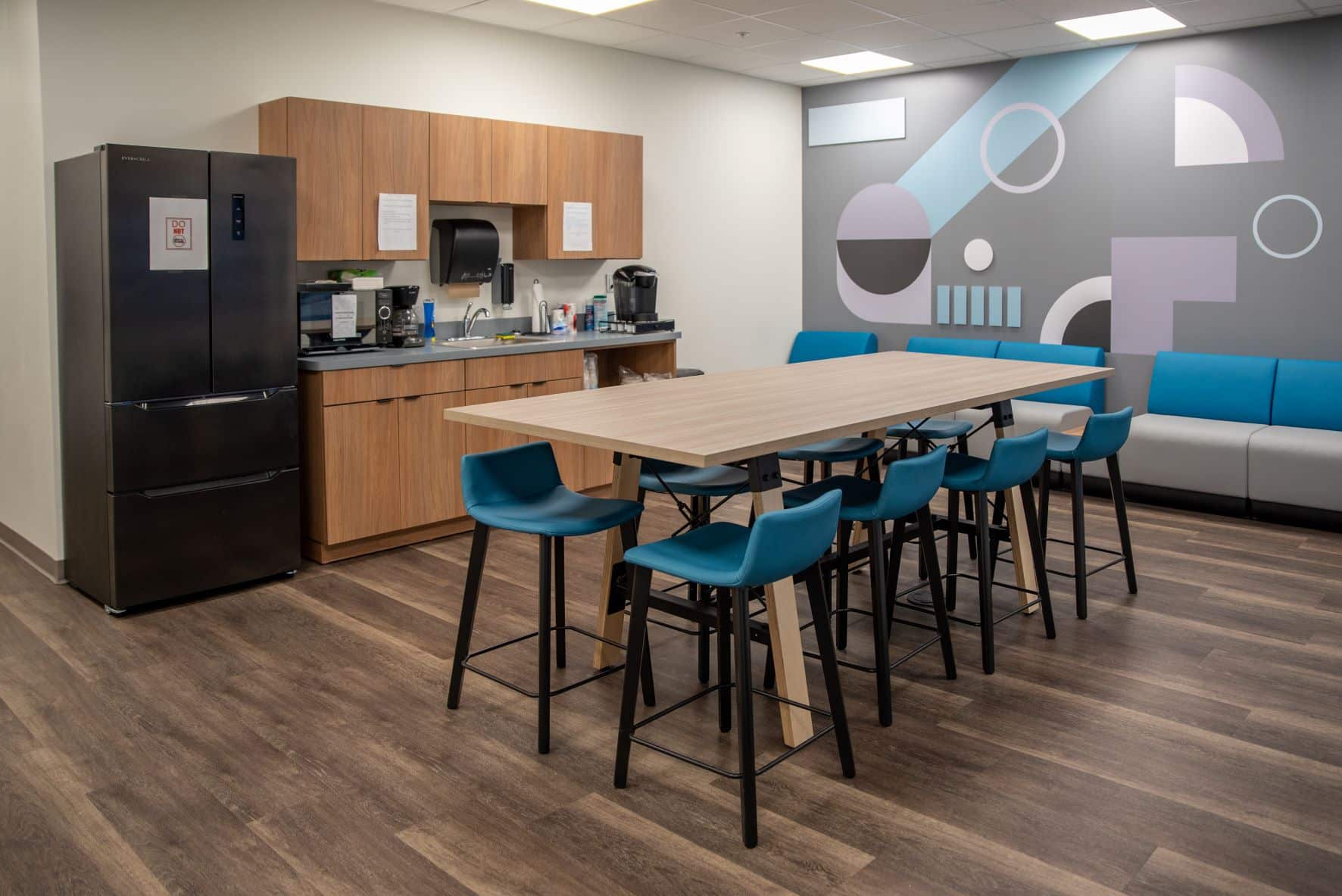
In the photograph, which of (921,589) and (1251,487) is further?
(1251,487)

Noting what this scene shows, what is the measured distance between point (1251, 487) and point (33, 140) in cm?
613

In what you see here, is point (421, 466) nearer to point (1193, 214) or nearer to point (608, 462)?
point (608, 462)

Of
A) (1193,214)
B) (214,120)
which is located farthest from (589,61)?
(1193,214)

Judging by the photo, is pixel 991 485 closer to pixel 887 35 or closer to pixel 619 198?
pixel 619 198

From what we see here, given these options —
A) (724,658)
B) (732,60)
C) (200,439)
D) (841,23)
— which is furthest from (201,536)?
(732,60)

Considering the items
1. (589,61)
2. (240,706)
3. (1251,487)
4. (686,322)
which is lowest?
(240,706)

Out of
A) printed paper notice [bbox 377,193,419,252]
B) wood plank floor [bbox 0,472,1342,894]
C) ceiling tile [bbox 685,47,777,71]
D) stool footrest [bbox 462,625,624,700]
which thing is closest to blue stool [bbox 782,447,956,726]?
wood plank floor [bbox 0,472,1342,894]

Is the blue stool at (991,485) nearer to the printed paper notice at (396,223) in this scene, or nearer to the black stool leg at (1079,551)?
the black stool leg at (1079,551)

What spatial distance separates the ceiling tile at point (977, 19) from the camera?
580 centimetres

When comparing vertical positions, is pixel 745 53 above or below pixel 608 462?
above

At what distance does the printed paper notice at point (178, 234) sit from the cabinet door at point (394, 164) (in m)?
0.96

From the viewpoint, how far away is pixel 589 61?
665 cm

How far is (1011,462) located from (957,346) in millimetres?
3833

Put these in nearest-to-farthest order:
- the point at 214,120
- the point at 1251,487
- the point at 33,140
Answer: the point at 33,140
the point at 214,120
the point at 1251,487
